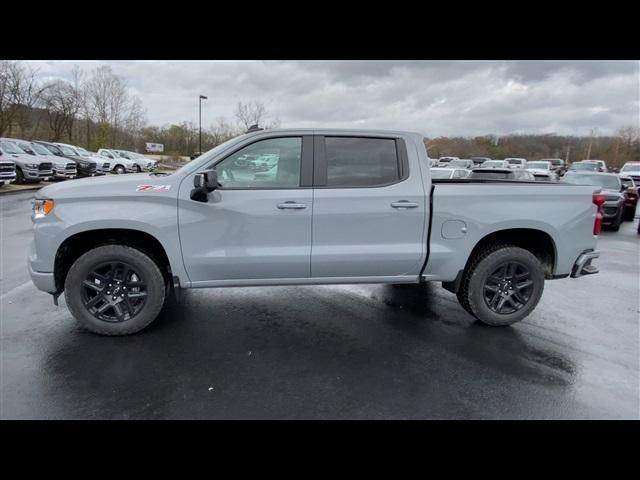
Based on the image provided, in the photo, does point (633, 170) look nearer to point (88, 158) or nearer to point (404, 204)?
point (404, 204)

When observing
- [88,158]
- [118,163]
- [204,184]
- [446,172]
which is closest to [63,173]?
[88,158]

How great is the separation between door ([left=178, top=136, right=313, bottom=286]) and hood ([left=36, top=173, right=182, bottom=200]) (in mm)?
154

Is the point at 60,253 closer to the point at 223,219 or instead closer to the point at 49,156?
the point at 223,219

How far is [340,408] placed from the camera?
2.60 metres

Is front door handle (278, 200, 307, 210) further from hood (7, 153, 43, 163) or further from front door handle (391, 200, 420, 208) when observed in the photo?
hood (7, 153, 43, 163)

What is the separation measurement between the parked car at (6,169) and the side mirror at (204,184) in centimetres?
1562

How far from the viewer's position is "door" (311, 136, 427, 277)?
11.7ft

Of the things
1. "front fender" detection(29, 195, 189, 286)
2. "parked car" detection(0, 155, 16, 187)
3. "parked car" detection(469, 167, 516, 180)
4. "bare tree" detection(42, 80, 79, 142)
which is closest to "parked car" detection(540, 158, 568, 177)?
"parked car" detection(469, 167, 516, 180)

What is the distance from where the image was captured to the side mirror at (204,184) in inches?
125

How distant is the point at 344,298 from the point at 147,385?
2.54 m

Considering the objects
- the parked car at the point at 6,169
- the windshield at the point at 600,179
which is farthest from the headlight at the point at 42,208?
the parked car at the point at 6,169

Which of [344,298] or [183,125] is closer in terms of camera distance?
[344,298]
